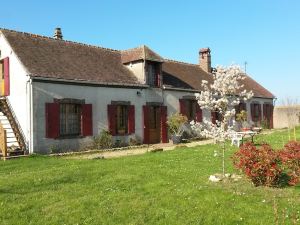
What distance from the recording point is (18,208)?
304 inches

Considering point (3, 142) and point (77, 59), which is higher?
point (77, 59)

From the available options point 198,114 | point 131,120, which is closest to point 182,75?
point 198,114

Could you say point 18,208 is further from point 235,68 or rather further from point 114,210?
point 235,68

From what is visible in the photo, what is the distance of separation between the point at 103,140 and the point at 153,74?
609 centimetres

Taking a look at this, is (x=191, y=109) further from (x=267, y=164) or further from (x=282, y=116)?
(x=267, y=164)

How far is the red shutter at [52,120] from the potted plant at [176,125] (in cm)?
763

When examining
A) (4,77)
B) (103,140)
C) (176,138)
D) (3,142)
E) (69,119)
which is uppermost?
(4,77)

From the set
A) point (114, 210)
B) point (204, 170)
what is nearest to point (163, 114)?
point (204, 170)

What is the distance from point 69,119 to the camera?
18312 mm

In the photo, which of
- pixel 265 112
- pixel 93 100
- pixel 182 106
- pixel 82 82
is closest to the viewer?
pixel 82 82

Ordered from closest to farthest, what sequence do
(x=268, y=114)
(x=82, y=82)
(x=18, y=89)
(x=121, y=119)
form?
(x=18, y=89), (x=82, y=82), (x=121, y=119), (x=268, y=114)

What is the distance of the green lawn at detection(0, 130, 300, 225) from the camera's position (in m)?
6.89

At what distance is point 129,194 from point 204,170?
11.4ft

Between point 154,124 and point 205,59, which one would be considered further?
point 205,59
